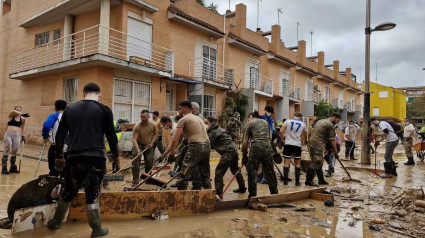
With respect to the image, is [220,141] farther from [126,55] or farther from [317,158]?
[126,55]

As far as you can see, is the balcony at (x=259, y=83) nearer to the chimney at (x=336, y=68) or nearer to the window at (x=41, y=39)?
the window at (x=41, y=39)

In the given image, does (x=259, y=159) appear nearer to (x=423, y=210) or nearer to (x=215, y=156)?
(x=423, y=210)

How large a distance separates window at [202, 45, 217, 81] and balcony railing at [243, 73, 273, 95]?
11.6 feet

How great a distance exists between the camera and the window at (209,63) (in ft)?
57.9

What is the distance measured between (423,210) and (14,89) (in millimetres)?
19716

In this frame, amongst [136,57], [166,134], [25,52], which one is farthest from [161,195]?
[25,52]

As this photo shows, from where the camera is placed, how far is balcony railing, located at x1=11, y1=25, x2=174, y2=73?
12.8 metres

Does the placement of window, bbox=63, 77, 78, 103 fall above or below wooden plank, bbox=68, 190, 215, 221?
above

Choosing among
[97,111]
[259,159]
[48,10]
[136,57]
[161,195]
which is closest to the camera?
[97,111]

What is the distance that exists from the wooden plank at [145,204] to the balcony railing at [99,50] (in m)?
9.24

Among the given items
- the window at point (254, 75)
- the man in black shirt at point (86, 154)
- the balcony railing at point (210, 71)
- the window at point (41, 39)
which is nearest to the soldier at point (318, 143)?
the man in black shirt at point (86, 154)

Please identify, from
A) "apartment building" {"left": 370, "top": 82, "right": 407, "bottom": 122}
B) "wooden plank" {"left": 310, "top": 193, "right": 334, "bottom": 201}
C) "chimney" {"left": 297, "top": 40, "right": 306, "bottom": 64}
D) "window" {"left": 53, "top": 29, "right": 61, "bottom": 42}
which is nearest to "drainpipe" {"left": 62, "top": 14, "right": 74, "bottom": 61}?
"window" {"left": 53, "top": 29, "right": 61, "bottom": 42}

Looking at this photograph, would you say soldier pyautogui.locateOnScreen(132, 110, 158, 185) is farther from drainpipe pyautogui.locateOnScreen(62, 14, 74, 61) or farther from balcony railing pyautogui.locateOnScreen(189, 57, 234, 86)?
balcony railing pyautogui.locateOnScreen(189, 57, 234, 86)

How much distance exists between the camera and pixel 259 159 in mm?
5844
